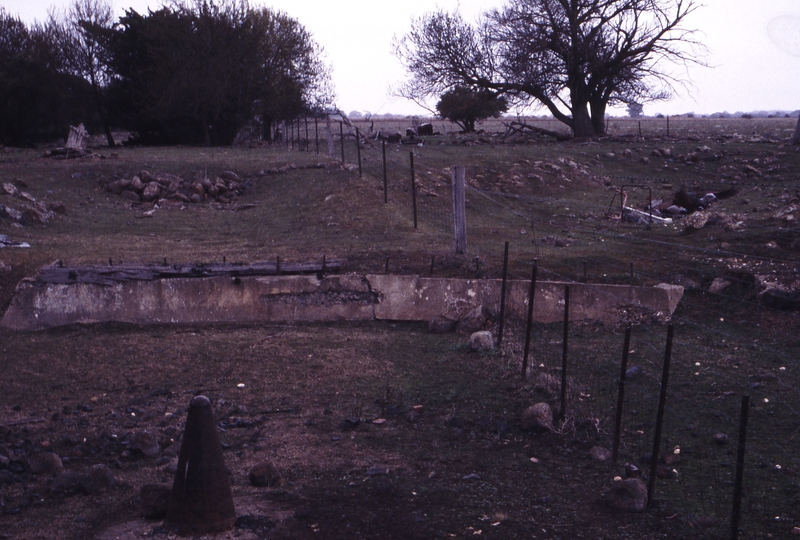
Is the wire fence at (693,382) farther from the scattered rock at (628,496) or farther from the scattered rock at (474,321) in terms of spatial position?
the scattered rock at (474,321)

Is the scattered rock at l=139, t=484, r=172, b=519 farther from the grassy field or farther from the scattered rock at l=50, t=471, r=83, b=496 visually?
the scattered rock at l=50, t=471, r=83, b=496

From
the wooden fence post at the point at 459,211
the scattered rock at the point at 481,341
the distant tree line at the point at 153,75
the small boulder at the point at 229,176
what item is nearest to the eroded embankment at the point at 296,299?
the scattered rock at the point at 481,341

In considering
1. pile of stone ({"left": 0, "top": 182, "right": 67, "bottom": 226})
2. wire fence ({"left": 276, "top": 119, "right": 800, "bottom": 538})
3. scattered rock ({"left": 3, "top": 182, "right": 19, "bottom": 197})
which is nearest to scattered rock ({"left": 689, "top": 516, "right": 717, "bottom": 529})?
wire fence ({"left": 276, "top": 119, "right": 800, "bottom": 538})

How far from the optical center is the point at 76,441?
5180mm

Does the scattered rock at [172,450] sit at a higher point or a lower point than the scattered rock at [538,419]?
lower

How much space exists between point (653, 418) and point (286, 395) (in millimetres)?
3033

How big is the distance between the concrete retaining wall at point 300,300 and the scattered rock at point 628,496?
4070 millimetres

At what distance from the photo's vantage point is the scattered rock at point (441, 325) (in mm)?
8219

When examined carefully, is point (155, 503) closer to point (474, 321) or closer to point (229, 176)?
point (474, 321)

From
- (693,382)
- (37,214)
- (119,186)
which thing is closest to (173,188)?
(119,186)


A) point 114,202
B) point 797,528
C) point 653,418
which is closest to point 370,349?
point 653,418

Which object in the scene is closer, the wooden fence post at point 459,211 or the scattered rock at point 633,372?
the scattered rock at point 633,372

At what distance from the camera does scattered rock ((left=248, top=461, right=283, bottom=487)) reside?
446 cm

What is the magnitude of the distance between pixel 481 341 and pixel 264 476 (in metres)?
3.41
